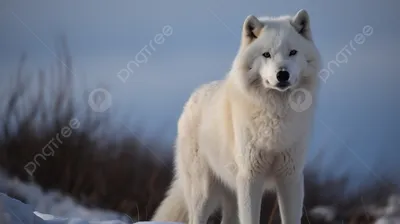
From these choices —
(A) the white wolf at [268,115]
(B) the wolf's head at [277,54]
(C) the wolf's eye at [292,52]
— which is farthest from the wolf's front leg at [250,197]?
(C) the wolf's eye at [292,52]

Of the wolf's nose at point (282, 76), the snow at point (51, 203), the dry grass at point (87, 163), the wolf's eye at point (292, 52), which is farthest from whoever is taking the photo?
the snow at point (51, 203)

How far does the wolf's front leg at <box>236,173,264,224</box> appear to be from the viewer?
117 inches

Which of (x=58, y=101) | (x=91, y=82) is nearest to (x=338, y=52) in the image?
(x=91, y=82)

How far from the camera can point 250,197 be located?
2963mm

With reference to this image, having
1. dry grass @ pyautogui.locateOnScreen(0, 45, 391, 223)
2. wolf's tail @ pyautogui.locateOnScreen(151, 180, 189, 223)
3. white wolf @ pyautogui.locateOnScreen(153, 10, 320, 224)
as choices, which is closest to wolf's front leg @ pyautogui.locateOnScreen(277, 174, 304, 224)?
white wolf @ pyautogui.locateOnScreen(153, 10, 320, 224)

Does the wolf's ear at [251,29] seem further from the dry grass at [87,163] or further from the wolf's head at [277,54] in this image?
the dry grass at [87,163]

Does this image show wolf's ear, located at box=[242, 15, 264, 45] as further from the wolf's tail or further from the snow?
the snow

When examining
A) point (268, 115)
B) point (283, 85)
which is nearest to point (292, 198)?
point (268, 115)

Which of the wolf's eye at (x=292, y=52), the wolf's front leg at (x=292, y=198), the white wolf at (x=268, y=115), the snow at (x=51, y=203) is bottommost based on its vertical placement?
the snow at (x=51, y=203)

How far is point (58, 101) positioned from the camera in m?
5.01

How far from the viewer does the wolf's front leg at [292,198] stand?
3.00 meters

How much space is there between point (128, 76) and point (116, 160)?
818mm

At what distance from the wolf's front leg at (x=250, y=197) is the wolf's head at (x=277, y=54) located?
501 mm

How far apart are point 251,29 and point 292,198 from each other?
0.96 metres
